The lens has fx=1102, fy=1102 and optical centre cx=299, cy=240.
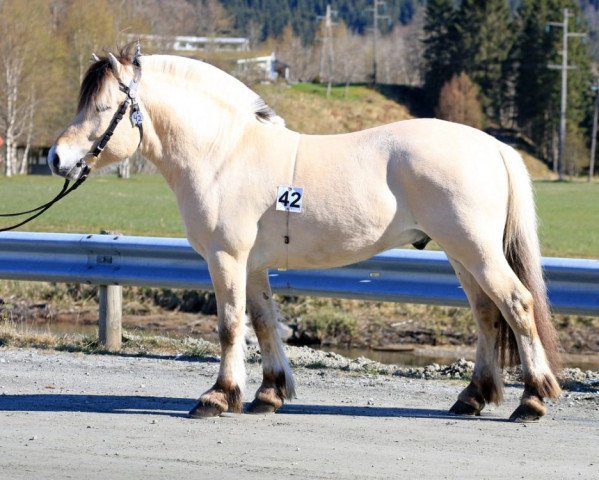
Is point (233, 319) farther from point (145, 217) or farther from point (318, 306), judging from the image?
point (145, 217)

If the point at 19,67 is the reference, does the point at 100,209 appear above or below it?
below

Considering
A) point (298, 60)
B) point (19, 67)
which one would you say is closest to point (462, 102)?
point (19, 67)

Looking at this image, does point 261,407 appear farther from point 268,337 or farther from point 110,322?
point 110,322

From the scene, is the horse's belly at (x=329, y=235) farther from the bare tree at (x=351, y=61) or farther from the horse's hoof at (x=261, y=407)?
the bare tree at (x=351, y=61)

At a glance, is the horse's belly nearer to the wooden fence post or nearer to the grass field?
the wooden fence post

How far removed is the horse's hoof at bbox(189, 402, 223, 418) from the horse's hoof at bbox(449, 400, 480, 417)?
1.48 metres

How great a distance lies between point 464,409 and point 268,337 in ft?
4.38

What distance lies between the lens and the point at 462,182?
21.4ft

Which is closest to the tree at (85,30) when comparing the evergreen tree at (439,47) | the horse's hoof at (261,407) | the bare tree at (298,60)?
the evergreen tree at (439,47)

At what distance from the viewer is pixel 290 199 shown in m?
6.74

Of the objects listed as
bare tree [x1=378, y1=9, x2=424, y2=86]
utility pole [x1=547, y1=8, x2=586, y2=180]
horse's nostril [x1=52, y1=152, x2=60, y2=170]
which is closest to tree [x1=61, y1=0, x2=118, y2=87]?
utility pole [x1=547, y1=8, x2=586, y2=180]

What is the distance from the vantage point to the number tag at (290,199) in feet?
22.1

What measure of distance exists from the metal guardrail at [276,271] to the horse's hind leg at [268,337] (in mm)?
2071

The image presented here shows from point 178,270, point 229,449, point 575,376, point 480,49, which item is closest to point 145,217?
point 178,270
